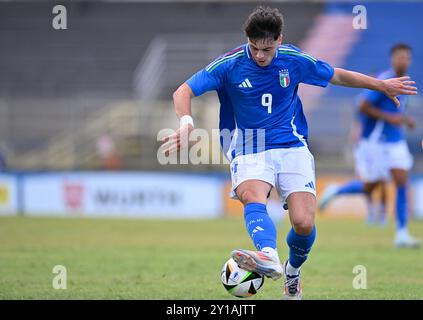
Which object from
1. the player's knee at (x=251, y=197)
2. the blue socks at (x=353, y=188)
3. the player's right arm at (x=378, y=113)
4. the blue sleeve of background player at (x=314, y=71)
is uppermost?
the player's right arm at (x=378, y=113)

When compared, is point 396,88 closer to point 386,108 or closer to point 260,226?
point 260,226

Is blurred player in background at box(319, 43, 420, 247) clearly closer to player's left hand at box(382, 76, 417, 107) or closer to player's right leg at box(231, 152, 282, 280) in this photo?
player's left hand at box(382, 76, 417, 107)

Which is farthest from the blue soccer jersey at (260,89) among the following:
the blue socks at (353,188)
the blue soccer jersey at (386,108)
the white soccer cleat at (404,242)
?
the blue socks at (353,188)

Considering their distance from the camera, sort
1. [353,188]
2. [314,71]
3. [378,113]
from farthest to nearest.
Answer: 1. [353,188]
2. [378,113]
3. [314,71]

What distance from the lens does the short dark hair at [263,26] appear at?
659 cm

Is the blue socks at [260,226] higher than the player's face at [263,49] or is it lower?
lower

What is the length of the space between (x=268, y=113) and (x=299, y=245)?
46.6 inches

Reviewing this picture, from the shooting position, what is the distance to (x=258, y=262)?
6074 millimetres

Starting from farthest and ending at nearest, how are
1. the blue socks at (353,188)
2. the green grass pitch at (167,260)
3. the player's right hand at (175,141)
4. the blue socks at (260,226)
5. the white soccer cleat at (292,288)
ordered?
the blue socks at (353,188)
the green grass pitch at (167,260)
the white soccer cleat at (292,288)
the blue socks at (260,226)
the player's right hand at (175,141)

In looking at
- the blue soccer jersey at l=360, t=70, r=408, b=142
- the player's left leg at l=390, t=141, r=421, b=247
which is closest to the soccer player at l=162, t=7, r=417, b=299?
the player's left leg at l=390, t=141, r=421, b=247

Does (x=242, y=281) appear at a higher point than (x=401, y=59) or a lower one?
lower

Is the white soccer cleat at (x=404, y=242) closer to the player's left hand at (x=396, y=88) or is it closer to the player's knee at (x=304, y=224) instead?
the player's left hand at (x=396, y=88)

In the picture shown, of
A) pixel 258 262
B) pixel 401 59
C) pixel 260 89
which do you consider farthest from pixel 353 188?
pixel 258 262

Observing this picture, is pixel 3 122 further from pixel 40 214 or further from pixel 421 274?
pixel 421 274
